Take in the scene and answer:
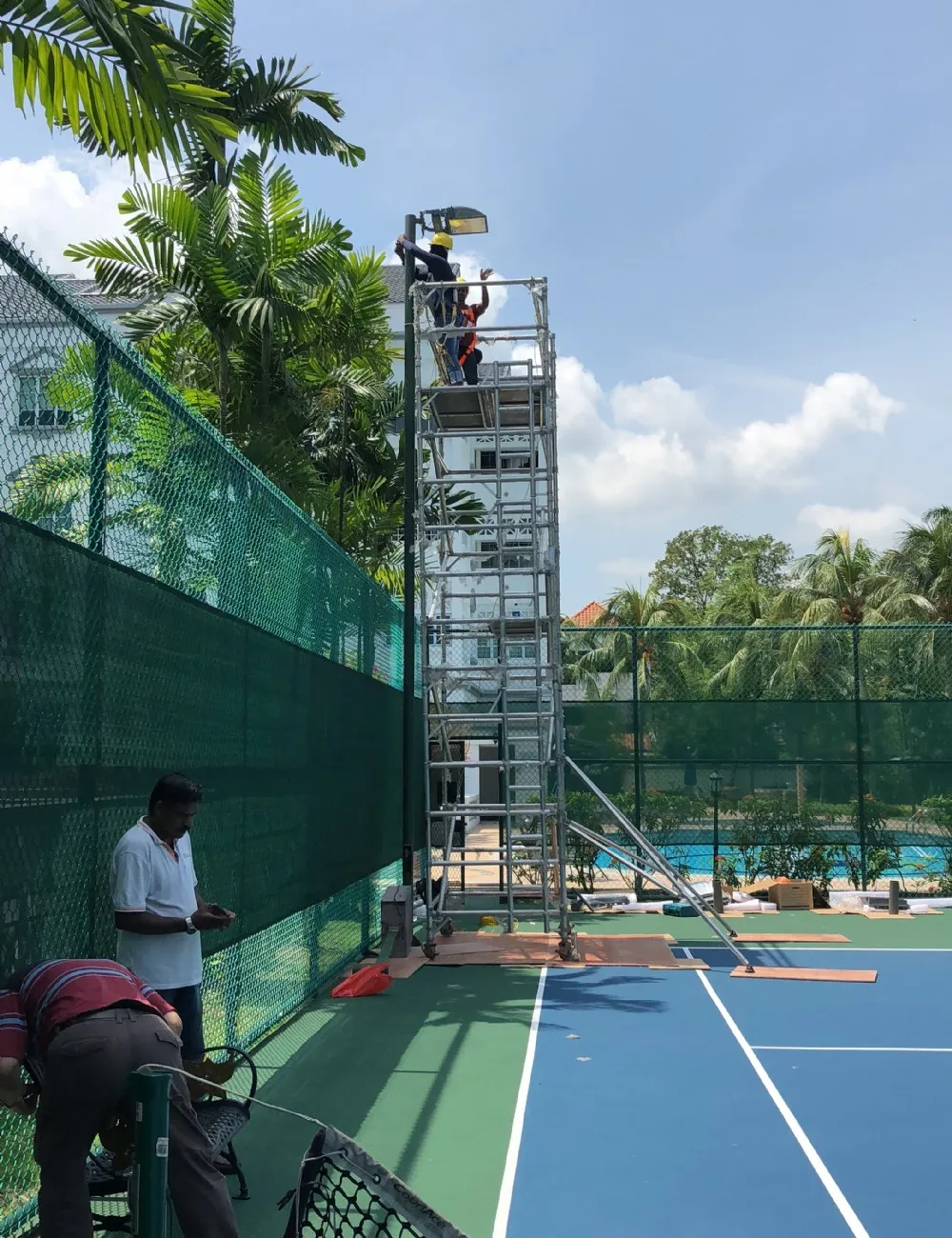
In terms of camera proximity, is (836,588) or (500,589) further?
(836,588)

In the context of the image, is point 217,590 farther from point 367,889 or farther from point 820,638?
point 820,638

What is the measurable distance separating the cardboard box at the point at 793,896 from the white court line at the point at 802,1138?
624 centimetres

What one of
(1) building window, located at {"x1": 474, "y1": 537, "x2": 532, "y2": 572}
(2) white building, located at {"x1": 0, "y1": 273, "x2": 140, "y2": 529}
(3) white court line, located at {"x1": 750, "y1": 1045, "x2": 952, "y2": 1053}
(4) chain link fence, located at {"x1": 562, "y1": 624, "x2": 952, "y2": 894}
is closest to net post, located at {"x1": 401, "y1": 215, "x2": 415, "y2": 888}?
(1) building window, located at {"x1": 474, "y1": 537, "x2": 532, "y2": 572}

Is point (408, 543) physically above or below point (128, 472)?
above

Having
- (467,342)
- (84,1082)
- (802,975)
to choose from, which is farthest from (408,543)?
(84,1082)

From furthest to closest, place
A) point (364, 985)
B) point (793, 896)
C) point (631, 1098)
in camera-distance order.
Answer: point (793, 896) → point (364, 985) → point (631, 1098)

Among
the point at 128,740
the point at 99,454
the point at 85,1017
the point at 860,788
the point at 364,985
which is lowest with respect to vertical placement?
the point at 364,985

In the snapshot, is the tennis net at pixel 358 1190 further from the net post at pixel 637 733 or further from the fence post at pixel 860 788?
the fence post at pixel 860 788

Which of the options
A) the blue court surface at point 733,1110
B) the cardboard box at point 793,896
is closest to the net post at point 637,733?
the cardboard box at point 793,896

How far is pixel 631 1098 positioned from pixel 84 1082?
4.33 m

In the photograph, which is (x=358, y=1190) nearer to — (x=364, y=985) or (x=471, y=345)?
(x=364, y=985)

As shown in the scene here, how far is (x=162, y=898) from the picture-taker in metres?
4.98

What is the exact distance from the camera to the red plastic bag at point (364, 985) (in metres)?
9.77

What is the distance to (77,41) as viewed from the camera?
486 cm
